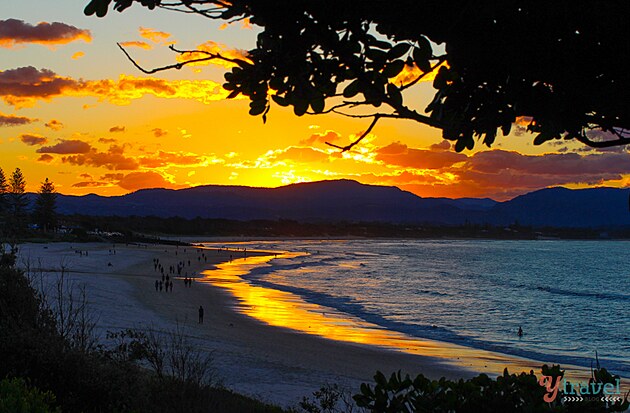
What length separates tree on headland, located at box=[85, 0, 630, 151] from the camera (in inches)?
106

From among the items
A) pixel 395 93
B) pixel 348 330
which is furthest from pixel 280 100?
pixel 348 330

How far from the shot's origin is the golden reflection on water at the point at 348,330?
22986 millimetres

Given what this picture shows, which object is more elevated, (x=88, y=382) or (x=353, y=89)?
(x=353, y=89)

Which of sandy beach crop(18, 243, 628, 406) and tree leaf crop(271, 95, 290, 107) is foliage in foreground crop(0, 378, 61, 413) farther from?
sandy beach crop(18, 243, 628, 406)

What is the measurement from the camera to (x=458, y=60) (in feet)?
9.30

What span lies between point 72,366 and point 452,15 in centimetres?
746

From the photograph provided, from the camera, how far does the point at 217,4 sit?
296cm

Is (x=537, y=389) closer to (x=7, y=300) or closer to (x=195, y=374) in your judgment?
(x=195, y=374)

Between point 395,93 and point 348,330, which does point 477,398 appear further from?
point 348,330

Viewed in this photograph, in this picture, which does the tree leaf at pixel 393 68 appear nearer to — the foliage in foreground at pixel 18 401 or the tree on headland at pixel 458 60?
the tree on headland at pixel 458 60

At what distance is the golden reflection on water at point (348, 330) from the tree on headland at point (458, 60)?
19771 mm

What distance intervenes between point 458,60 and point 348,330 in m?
27.9

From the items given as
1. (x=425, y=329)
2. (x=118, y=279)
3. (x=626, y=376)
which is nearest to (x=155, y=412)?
(x=626, y=376)

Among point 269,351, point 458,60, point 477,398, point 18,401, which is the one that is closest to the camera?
point 458,60
